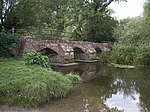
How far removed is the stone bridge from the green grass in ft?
26.5

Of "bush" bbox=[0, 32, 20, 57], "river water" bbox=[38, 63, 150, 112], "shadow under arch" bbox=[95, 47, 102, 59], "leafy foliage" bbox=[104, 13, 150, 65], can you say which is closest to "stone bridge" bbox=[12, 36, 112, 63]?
"shadow under arch" bbox=[95, 47, 102, 59]

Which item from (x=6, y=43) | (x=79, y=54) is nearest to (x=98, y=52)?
(x=79, y=54)

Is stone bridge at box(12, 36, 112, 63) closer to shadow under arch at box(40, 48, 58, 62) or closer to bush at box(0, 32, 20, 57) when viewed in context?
shadow under arch at box(40, 48, 58, 62)

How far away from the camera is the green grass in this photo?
928cm

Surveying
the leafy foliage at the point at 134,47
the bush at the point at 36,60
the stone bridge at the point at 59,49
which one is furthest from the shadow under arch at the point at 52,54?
the bush at the point at 36,60

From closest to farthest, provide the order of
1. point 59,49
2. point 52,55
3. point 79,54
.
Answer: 1. point 59,49
2. point 52,55
3. point 79,54

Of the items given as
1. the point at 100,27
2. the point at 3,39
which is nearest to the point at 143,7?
the point at 100,27

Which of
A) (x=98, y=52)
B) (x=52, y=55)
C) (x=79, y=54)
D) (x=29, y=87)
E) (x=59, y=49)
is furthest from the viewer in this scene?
(x=98, y=52)

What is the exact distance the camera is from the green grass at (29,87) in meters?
9.28

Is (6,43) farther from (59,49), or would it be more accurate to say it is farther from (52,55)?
(52,55)

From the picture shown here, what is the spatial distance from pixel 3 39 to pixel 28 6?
315 cm

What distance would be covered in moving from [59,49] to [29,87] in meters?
12.4

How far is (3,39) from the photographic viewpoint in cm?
1744

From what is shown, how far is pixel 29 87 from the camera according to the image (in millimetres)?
9578
